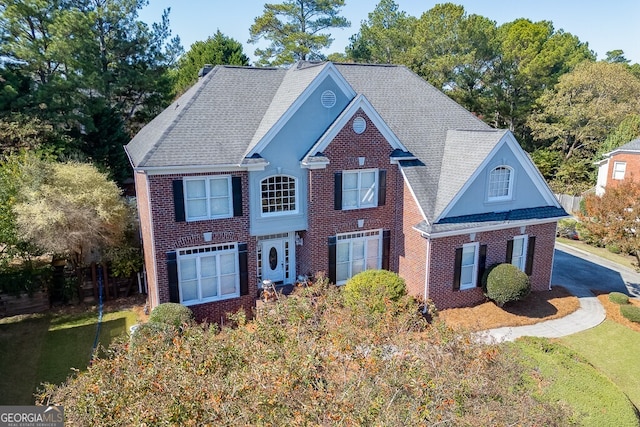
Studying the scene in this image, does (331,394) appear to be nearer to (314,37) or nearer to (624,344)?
(624,344)

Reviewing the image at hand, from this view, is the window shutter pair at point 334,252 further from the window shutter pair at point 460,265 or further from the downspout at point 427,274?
Answer: the window shutter pair at point 460,265

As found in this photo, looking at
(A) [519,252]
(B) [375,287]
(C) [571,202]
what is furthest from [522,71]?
(B) [375,287]

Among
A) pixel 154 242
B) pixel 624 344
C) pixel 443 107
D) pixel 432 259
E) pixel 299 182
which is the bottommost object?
pixel 624 344

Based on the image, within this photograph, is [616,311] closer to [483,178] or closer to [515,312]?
[515,312]

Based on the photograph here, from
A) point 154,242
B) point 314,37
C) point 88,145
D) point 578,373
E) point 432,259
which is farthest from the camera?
point 314,37

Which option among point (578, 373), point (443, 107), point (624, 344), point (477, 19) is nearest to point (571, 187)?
point (477, 19)

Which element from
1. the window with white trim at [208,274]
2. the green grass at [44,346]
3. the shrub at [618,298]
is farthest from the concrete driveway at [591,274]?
the green grass at [44,346]
